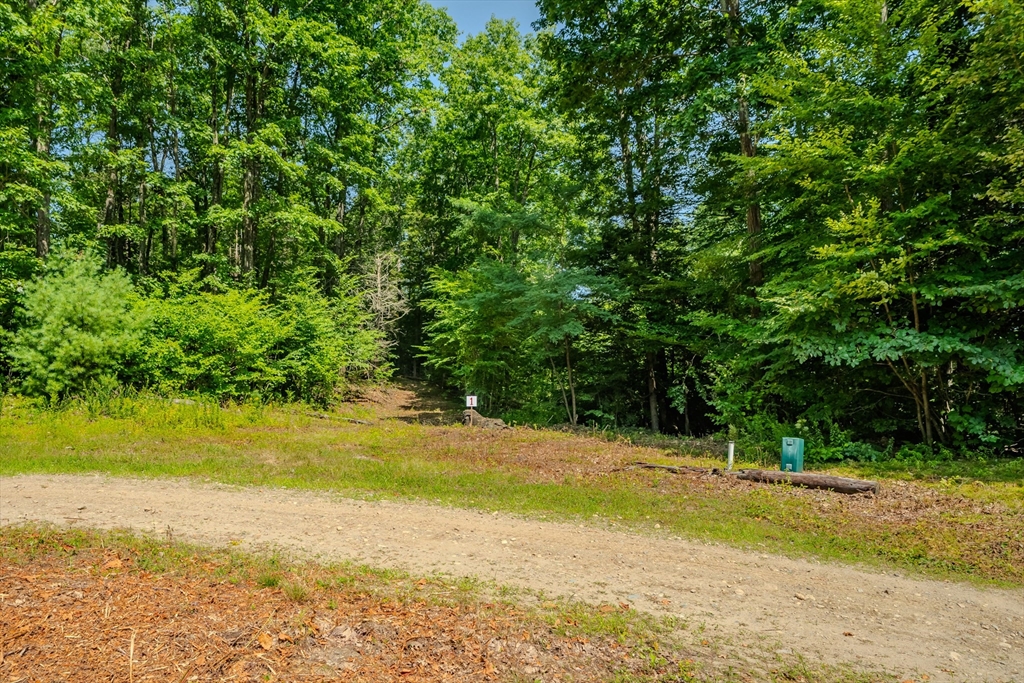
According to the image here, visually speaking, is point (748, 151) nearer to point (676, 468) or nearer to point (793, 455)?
point (793, 455)

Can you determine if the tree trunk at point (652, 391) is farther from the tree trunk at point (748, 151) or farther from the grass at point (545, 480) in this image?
the tree trunk at point (748, 151)

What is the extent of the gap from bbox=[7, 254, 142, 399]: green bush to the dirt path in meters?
7.21

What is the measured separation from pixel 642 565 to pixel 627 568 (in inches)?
7.6

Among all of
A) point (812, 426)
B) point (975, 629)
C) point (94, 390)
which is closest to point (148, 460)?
point (94, 390)

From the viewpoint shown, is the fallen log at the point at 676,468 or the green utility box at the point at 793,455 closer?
the green utility box at the point at 793,455

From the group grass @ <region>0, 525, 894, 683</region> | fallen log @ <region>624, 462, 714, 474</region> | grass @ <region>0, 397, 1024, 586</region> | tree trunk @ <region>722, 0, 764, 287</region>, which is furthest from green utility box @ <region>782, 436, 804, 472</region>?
grass @ <region>0, 525, 894, 683</region>

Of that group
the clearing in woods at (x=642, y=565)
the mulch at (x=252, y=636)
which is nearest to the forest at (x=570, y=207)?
the clearing in woods at (x=642, y=565)

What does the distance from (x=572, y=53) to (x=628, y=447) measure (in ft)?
38.9

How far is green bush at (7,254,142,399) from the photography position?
12.8 meters

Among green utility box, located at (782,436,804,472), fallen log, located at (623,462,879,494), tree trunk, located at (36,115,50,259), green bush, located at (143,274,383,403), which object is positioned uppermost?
tree trunk, located at (36,115,50,259)

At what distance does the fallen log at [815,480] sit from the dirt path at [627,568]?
286 cm

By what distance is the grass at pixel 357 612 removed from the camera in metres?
3.07

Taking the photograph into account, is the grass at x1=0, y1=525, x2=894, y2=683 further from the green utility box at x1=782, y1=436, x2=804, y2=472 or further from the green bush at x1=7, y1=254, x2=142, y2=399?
the green bush at x1=7, y1=254, x2=142, y2=399

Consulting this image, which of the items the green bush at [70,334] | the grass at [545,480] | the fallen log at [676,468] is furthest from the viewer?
the green bush at [70,334]
